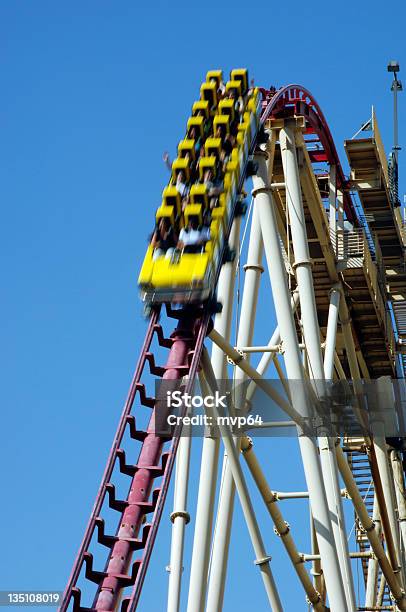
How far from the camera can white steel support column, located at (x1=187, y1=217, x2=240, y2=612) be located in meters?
20.6

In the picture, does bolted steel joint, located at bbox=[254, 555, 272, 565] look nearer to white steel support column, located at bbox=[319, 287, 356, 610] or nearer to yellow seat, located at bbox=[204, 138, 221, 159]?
white steel support column, located at bbox=[319, 287, 356, 610]

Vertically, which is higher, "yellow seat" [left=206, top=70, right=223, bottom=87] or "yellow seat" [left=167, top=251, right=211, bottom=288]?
"yellow seat" [left=206, top=70, right=223, bottom=87]

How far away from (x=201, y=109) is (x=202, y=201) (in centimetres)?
237

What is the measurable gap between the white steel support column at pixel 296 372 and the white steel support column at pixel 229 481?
49 centimetres

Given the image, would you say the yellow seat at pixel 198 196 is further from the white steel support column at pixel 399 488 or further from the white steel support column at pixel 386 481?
the white steel support column at pixel 399 488

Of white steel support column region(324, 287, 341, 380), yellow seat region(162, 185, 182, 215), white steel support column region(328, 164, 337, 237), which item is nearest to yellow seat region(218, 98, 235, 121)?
yellow seat region(162, 185, 182, 215)

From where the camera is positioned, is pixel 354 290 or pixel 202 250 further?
pixel 354 290

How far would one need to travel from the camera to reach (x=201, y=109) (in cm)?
2250

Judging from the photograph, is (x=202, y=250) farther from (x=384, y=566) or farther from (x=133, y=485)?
(x=384, y=566)

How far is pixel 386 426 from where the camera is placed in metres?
30.9

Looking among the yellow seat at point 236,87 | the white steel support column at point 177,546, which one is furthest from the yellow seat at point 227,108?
the white steel support column at point 177,546

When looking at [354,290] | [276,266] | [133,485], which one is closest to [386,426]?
[354,290]

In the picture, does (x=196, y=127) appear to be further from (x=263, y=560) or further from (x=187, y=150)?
(x=263, y=560)

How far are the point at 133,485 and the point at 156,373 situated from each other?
6.32 feet
